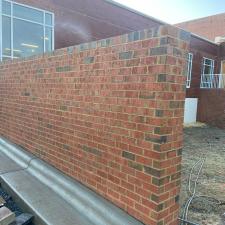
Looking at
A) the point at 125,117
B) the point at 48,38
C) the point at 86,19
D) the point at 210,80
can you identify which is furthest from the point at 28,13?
the point at 210,80

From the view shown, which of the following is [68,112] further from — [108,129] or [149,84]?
[149,84]

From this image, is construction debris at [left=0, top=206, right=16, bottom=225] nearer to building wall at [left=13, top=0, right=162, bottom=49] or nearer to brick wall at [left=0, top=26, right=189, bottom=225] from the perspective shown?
brick wall at [left=0, top=26, right=189, bottom=225]

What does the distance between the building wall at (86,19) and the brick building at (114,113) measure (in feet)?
21.5

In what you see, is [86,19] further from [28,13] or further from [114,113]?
[114,113]

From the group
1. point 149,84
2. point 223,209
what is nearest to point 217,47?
point 223,209

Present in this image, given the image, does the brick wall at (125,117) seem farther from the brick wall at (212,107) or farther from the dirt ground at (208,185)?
the brick wall at (212,107)

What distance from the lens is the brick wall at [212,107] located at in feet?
46.1

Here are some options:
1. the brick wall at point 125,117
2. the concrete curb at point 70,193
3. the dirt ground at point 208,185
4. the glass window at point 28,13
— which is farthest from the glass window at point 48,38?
the brick wall at point 125,117

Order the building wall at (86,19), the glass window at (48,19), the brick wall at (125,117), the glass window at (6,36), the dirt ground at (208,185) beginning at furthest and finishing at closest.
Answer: the building wall at (86,19), the glass window at (48,19), the glass window at (6,36), the dirt ground at (208,185), the brick wall at (125,117)

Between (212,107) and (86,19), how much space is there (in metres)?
9.17

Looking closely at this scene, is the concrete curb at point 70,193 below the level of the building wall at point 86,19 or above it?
below

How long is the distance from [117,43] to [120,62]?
8.2 inches

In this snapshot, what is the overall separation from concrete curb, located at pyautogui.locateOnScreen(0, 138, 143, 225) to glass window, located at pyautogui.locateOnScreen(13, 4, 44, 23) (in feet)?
24.3

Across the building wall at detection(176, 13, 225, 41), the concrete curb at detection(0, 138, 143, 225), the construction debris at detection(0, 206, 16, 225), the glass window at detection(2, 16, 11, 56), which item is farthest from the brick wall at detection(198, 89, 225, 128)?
the construction debris at detection(0, 206, 16, 225)
